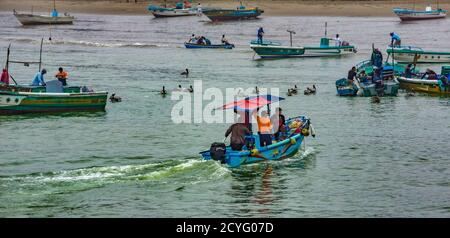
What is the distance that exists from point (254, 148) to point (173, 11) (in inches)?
4083

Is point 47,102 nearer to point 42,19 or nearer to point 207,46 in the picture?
point 207,46

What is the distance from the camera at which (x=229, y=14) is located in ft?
419

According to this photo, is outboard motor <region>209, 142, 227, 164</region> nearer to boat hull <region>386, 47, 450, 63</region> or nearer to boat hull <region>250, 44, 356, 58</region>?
boat hull <region>386, 47, 450, 63</region>

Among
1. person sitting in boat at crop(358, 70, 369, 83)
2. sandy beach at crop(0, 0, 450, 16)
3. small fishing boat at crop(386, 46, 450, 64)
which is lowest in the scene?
person sitting in boat at crop(358, 70, 369, 83)

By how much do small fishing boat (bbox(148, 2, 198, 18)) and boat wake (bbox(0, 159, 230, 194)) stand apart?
10004cm

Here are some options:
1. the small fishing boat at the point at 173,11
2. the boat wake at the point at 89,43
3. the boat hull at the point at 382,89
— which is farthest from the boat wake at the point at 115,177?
the small fishing boat at the point at 173,11

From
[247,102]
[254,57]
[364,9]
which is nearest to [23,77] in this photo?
[254,57]

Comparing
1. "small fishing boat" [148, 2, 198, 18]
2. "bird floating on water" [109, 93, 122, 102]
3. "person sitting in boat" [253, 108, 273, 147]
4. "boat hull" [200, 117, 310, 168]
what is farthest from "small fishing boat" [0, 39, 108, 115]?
"small fishing boat" [148, 2, 198, 18]

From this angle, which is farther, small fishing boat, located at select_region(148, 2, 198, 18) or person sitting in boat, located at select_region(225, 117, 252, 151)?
small fishing boat, located at select_region(148, 2, 198, 18)

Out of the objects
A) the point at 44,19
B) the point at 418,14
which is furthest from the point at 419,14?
the point at 44,19

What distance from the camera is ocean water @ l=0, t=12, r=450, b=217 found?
30.5 m

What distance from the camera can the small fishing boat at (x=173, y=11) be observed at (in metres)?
134

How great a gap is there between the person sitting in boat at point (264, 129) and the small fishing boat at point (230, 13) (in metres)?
92.3

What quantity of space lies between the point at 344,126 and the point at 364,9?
87256 mm
